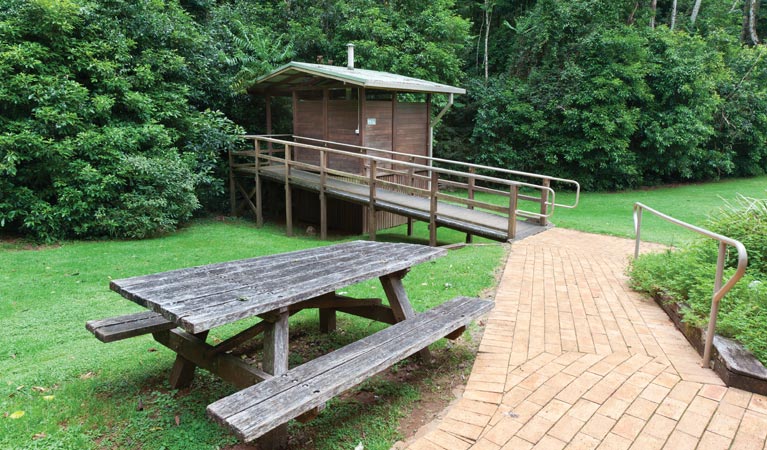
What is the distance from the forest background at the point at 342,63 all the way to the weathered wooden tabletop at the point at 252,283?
672 centimetres

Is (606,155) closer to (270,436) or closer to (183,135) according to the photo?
(183,135)

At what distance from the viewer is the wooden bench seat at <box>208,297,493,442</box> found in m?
2.02

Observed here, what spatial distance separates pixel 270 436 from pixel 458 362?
1.47 metres

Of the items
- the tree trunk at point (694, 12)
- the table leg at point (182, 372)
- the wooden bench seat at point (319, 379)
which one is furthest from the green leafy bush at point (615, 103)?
the table leg at point (182, 372)

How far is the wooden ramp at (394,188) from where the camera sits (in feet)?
25.1

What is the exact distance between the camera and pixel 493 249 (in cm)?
727

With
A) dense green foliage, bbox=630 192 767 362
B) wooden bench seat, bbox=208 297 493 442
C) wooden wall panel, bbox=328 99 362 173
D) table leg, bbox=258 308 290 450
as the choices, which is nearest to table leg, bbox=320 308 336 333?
wooden bench seat, bbox=208 297 493 442

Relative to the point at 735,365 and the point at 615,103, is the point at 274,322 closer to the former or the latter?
the point at 735,365

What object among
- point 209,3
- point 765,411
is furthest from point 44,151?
point 765,411

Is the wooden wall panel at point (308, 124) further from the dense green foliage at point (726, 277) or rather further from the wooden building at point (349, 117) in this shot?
the dense green foliage at point (726, 277)

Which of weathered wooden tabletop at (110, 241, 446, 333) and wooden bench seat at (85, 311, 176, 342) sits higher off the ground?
weathered wooden tabletop at (110, 241, 446, 333)

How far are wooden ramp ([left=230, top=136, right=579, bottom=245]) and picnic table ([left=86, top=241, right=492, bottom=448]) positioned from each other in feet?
12.1

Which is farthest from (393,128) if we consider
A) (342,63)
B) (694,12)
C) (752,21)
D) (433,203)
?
(752,21)

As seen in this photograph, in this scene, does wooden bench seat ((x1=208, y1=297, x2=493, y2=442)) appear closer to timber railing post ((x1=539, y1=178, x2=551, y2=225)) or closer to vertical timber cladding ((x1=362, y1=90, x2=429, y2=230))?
timber railing post ((x1=539, y1=178, x2=551, y2=225))
